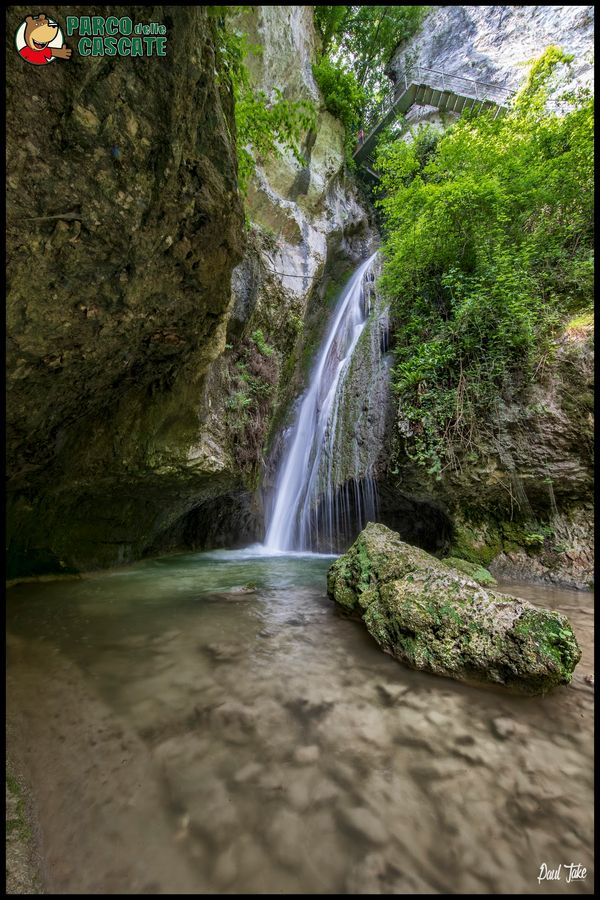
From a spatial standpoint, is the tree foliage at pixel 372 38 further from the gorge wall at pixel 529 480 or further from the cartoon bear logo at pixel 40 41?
the cartoon bear logo at pixel 40 41

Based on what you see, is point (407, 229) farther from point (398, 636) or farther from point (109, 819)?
point (109, 819)

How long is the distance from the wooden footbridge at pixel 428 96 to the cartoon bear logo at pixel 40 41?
16676 millimetres

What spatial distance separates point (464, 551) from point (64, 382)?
678 centimetres

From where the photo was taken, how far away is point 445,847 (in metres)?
1.53

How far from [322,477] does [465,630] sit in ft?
21.6

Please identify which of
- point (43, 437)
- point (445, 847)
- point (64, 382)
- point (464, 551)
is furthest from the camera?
point (464, 551)

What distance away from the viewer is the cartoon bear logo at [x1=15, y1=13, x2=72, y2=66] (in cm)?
203

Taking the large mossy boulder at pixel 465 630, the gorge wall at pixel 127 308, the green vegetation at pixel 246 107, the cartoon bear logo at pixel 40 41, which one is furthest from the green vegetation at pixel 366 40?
the large mossy boulder at pixel 465 630

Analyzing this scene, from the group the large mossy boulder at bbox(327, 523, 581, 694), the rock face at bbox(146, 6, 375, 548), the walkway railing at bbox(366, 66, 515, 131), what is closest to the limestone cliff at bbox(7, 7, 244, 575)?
the rock face at bbox(146, 6, 375, 548)

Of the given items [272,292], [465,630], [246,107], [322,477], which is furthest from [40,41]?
[322,477]

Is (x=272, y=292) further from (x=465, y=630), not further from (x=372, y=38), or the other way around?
(x=372, y=38)

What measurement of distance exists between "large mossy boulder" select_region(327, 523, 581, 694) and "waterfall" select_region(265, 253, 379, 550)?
4842 millimetres

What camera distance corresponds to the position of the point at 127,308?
142 inches

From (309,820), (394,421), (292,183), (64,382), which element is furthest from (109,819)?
(292,183)
